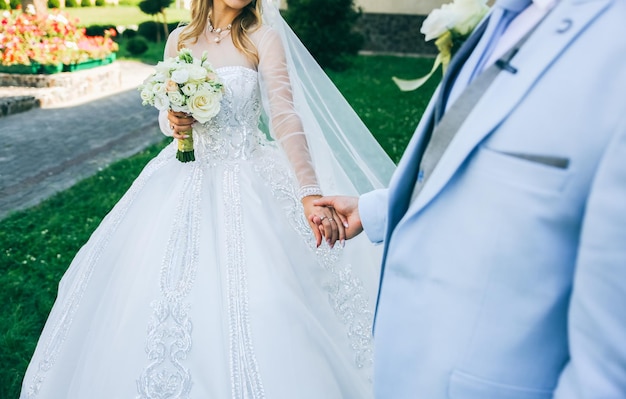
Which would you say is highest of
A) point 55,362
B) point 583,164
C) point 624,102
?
point 624,102

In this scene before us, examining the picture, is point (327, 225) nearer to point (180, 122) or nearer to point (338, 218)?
point (338, 218)

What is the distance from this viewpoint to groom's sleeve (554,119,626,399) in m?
1.04

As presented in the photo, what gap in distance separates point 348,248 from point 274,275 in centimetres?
78

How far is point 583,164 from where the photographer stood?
115cm

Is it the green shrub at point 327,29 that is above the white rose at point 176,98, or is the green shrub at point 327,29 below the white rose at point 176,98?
below

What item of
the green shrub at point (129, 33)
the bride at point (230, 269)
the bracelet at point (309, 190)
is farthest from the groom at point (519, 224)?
the green shrub at point (129, 33)

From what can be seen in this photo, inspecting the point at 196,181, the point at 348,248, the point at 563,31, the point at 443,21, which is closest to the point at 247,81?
the point at 196,181

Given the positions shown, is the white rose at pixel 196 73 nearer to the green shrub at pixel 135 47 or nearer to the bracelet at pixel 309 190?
the bracelet at pixel 309 190

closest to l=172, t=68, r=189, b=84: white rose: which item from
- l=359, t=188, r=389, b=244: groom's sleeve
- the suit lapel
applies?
l=359, t=188, r=389, b=244: groom's sleeve

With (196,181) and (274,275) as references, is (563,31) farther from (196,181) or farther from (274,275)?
(196,181)

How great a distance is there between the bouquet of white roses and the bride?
12 cm

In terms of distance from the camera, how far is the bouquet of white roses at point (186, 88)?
272 centimetres

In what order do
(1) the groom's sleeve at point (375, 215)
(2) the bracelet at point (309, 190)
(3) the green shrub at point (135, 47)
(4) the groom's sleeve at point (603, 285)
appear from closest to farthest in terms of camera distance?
(4) the groom's sleeve at point (603, 285) → (1) the groom's sleeve at point (375, 215) → (2) the bracelet at point (309, 190) → (3) the green shrub at point (135, 47)

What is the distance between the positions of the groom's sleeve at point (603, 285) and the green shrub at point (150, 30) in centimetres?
2154
